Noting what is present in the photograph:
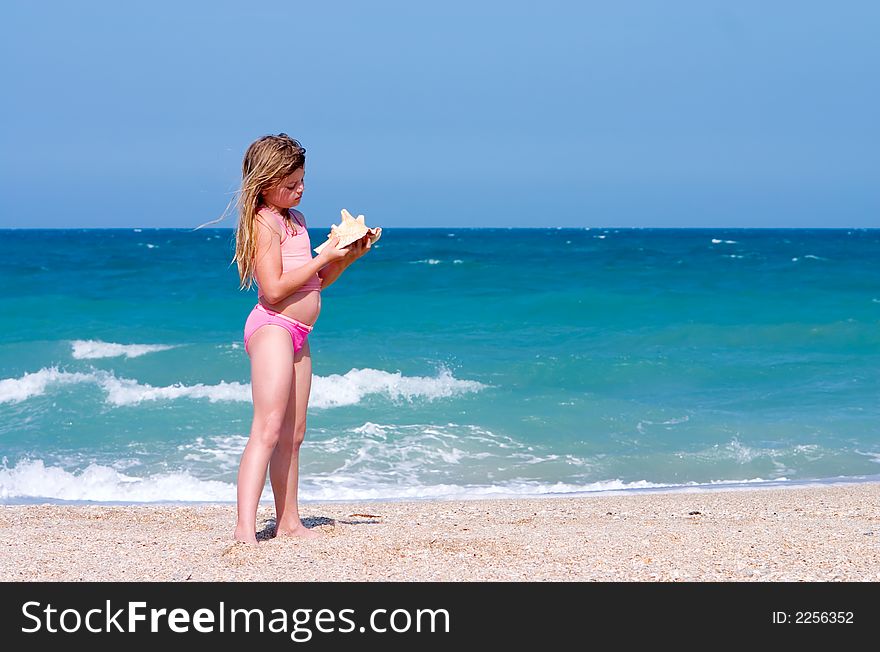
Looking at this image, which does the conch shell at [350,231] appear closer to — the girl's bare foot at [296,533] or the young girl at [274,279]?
the young girl at [274,279]

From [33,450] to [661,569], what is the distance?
6618 millimetres

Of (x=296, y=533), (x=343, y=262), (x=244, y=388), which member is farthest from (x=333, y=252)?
(x=244, y=388)

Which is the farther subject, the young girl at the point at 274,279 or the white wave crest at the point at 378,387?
the white wave crest at the point at 378,387

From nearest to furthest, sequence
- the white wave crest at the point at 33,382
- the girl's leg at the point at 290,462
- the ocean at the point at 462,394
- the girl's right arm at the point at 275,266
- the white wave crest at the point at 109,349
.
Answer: the girl's right arm at the point at 275,266 → the girl's leg at the point at 290,462 → the ocean at the point at 462,394 → the white wave crest at the point at 33,382 → the white wave crest at the point at 109,349

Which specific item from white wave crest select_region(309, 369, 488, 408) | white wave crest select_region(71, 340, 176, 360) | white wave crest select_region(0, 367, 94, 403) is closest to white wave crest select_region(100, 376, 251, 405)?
white wave crest select_region(0, 367, 94, 403)

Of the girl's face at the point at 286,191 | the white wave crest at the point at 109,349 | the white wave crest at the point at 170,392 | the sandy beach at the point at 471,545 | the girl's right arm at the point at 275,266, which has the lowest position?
the sandy beach at the point at 471,545

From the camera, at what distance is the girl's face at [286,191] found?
4254 mm

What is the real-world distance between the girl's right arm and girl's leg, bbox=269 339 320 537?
0.40m

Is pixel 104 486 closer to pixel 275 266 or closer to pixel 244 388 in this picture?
pixel 244 388

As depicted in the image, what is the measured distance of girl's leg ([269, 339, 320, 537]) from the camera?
453 centimetres

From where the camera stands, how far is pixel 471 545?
4422mm

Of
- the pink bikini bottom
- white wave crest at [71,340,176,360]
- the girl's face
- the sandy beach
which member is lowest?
the sandy beach

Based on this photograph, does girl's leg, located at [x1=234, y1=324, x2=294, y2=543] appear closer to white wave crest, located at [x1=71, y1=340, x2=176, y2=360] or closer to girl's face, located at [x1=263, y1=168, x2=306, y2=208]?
girl's face, located at [x1=263, y1=168, x2=306, y2=208]

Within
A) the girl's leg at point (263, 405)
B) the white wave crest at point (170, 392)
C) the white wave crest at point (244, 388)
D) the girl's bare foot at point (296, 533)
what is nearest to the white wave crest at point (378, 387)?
the white wave crest at point (244, 388)
